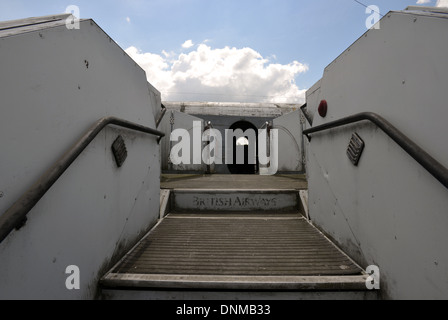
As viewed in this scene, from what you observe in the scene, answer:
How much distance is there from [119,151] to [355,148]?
1.88 metres

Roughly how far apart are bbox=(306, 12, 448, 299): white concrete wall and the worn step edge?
25 centimetres

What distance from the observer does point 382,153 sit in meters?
1.45

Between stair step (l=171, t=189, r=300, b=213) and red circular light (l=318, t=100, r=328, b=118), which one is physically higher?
red circular light (l=318, t=100, r=328, b=118)

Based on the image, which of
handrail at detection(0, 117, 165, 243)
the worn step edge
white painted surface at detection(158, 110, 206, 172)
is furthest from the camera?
white painted surface at detection(158, 110, 206, 172)

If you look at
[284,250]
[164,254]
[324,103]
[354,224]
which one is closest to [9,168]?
[164,254]

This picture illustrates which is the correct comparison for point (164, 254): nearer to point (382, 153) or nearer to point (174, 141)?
point (382, 153)

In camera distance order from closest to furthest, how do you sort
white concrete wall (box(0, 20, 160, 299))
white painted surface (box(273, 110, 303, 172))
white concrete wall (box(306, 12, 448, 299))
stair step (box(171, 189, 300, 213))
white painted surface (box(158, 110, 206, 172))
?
white concrete wall (box(0, 20, 160, 299))
white concrete wall (box(306, 12, 448, 299))
stair step (box(171, 189, 300, 213))
white painted surface (box(273, 110, 303, 172))
white painted surface (box(158, 110, 206, 172))

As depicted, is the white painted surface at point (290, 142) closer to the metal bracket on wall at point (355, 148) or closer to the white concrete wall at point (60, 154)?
the metal bracket on wall at point (355, 148)

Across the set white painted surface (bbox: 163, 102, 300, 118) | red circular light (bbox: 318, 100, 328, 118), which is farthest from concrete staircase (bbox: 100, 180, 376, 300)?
white painted surface (bbox: 163, 102, 300, 118)

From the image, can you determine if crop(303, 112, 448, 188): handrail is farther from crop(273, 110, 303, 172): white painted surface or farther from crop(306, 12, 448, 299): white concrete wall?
crop(273, 110, 303, 172): white painted surface

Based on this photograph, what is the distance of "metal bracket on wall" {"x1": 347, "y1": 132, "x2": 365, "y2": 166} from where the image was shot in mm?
1663

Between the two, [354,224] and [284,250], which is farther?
[284,250]

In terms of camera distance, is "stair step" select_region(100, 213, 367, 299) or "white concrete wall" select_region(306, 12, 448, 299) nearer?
"white concrete wall" select_region(306, 12, 448, 299)

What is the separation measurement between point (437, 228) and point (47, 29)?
2195 millimetres
